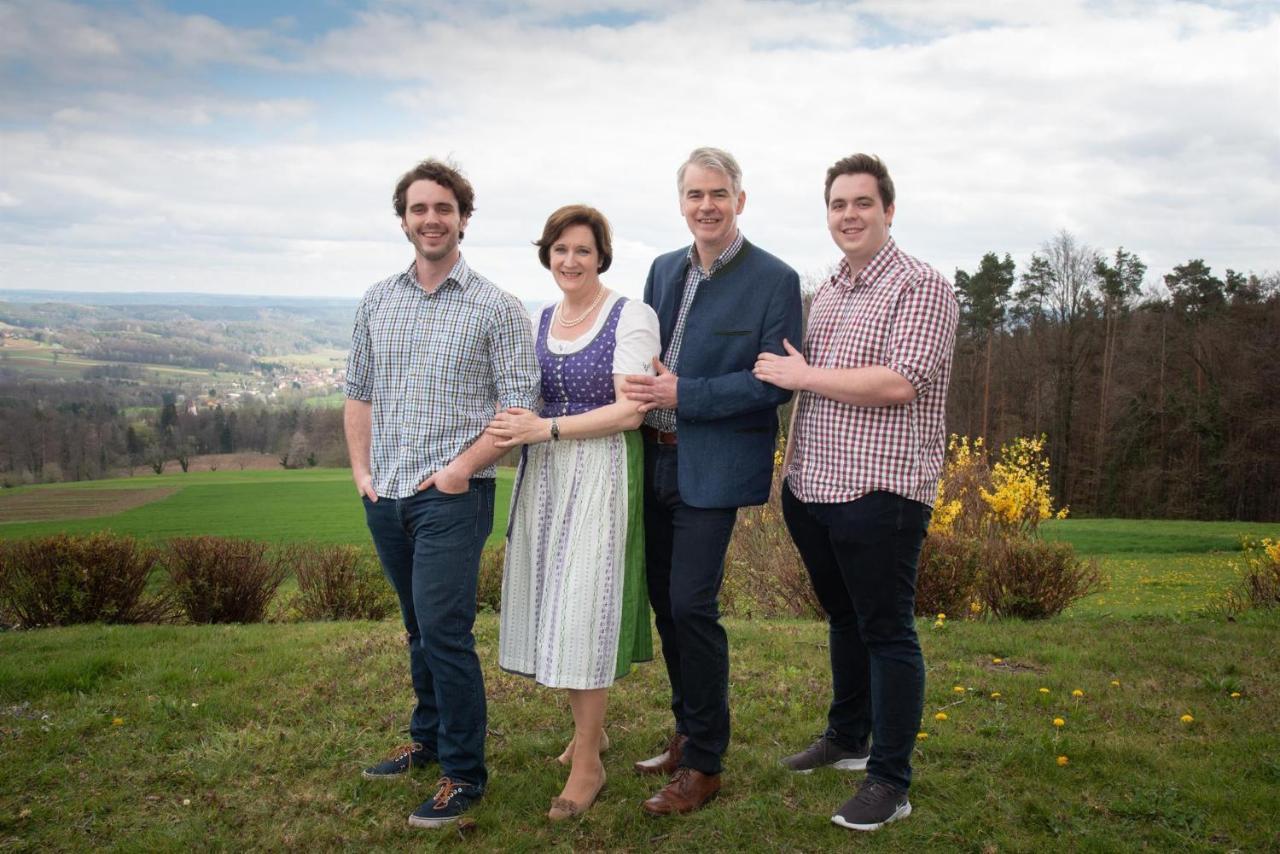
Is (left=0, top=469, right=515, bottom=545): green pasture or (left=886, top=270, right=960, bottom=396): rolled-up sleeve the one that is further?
(left=0, top=469, right=515, bottom=545): green pasture

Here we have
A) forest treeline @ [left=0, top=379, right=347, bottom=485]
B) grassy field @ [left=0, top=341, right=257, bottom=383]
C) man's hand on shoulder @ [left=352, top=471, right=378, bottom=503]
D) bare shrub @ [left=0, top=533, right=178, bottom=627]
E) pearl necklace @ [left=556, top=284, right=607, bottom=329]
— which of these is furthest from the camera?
grassy field @ [left=0, top=341, right=257, bottom=383]

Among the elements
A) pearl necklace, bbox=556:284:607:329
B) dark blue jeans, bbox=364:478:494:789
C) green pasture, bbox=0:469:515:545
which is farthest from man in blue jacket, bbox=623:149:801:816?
green pasture, bbox=0:469:515:545

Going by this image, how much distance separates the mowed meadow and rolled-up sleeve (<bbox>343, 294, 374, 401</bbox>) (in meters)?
1.67

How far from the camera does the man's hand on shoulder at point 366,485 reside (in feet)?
12.0

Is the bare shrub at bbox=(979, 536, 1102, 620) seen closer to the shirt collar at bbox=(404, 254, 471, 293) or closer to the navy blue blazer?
the navy blue blazer

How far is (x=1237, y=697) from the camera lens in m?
4.94

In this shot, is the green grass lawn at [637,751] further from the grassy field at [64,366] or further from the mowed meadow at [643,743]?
the grassy field at [64,366]

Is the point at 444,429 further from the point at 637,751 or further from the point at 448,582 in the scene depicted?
the point at 637,751

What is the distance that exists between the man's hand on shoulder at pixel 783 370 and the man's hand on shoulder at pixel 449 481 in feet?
3.85

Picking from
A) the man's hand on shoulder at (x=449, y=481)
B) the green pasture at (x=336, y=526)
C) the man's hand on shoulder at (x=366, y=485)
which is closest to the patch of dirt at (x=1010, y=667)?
the man's hand on shoulder at (x=449, y=481)

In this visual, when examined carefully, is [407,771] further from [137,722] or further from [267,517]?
[267,517]

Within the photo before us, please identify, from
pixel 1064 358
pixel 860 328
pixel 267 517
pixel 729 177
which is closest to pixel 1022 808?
pixel 860 328

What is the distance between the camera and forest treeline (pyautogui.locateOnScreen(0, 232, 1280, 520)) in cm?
2998

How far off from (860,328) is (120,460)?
28.0 meters
